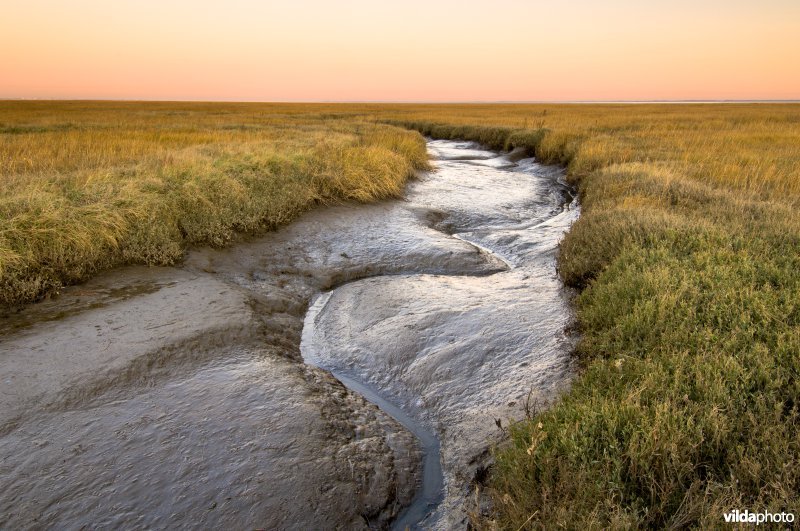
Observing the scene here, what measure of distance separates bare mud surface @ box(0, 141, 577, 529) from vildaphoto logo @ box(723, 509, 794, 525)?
178 cm

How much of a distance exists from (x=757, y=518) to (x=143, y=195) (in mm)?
9616

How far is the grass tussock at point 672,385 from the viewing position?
3188mm

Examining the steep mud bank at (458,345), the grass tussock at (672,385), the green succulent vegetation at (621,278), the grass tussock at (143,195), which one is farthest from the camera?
the grass tussock at (143,195)

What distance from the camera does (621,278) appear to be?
6.47 m

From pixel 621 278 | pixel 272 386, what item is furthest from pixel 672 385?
pixel 272 386

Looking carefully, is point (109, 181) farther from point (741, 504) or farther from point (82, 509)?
point (741, 504)

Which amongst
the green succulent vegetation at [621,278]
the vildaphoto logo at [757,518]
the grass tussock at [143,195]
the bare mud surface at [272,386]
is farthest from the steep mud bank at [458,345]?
the grass tussock at [143,195]

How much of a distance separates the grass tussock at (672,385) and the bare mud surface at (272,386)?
690 mm

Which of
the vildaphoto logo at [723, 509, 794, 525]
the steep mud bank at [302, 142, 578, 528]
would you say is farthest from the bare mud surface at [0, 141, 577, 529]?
the vildaphoto logo at [723, 509, 794, 525]

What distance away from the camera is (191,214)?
9.69 m

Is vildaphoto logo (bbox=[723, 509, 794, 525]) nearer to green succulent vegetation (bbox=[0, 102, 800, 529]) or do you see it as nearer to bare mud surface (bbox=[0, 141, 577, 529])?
green succulent vegetation (bbox=[0, 102, 800, 529])

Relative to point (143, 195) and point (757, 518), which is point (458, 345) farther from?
point (143, 195)

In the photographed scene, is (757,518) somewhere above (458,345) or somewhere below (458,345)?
above

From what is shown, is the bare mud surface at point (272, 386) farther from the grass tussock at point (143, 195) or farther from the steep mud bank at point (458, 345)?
the grass tussock at point (143, 195)
